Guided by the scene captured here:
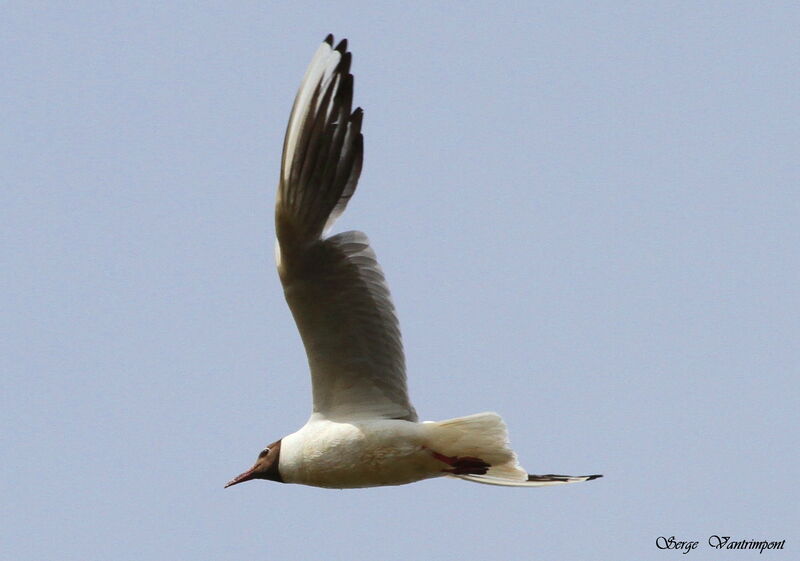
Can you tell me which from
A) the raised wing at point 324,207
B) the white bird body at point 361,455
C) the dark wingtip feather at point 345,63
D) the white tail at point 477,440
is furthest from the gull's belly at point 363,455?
the dark wingtip feather at point 345,63

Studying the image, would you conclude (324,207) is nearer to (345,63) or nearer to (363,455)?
(345,63)

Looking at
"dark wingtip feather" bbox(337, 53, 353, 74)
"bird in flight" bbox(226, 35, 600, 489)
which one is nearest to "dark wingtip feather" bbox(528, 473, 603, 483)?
"bird in flight" bbox(226, 35, 600, 489)

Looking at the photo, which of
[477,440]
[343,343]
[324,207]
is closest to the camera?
[324,207]

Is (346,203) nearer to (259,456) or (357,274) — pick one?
(357,274)

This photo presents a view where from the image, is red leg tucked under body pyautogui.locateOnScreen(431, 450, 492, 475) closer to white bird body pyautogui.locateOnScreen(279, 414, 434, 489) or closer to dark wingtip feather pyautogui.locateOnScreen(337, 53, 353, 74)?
white bird body pyautogui.locateOnScreen(279, 414, 434, 489)

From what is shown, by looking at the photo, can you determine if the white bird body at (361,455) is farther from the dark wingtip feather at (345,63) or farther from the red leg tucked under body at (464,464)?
the dark wingtip feather at (345,63)

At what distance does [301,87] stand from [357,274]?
1145 millimetres

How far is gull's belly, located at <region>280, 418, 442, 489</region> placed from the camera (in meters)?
10.1

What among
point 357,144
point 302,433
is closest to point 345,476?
point 302,433

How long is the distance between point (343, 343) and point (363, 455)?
0.69 m

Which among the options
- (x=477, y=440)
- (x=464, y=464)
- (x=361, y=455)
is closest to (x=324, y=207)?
(x=361, y=455)

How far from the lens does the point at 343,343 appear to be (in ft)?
33.6

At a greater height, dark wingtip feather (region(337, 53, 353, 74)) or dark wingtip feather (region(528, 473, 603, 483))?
dark wingtip feather (region(337, 53, 353, 74))

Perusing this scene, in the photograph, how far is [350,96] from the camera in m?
9.94
